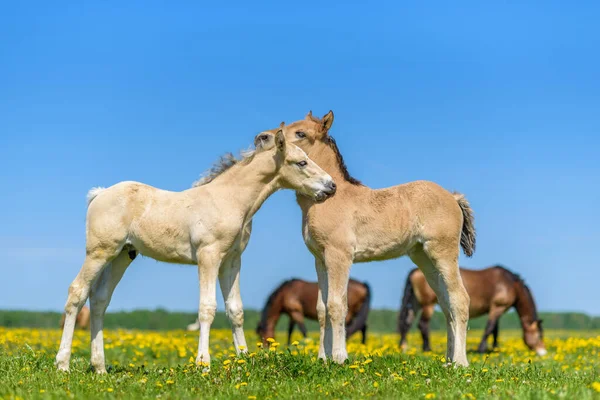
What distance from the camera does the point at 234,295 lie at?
962 cm

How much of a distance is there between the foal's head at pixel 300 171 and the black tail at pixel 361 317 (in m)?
12.2

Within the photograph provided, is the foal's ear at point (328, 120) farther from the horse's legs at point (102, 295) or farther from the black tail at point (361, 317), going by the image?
the black tail at point (361, 317)

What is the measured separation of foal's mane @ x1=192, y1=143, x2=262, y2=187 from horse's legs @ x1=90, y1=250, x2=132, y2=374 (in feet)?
5.29

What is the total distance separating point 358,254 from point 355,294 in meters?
12.6

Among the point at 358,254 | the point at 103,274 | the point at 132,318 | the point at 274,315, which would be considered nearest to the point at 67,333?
the point at 103,274

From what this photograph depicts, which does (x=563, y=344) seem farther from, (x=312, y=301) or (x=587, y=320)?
(x=587, y=320)

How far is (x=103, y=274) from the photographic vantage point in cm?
1023

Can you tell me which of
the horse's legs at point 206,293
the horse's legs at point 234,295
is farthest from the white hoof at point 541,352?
the horse's legs at point 206,293

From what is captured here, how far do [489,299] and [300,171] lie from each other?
1305 centimetres

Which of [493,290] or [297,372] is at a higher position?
[493,290]

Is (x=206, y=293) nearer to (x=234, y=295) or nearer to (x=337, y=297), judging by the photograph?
(x=234, y=295)

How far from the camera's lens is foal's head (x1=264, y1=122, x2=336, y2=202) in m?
9.78

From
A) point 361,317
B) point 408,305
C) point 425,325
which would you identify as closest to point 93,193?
point 425,325

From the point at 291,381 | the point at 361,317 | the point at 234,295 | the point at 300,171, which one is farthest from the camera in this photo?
the point at 361,317
